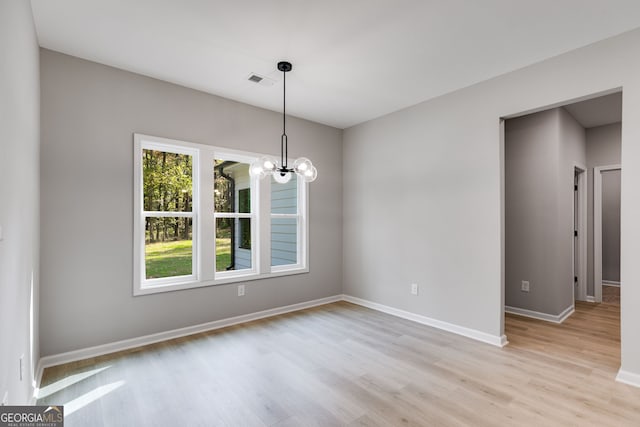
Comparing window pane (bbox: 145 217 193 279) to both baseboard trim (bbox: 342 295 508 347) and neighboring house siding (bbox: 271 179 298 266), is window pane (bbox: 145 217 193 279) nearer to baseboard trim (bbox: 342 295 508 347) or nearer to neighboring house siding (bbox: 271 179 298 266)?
neighboring house siding (bbox: 271 179 298 266)

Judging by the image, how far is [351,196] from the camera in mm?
5195

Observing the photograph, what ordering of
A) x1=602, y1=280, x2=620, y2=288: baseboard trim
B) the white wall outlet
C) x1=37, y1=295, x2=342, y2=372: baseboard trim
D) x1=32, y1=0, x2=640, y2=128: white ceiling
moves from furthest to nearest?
x1=602, y1=280, x2=620, y2=288: baseboard trim < the white wall outlet < x1=37, y1=295, x2=342, y2=372: baseboard trim < x1=32, y1=0, x2=640, y2=128: white ceiling

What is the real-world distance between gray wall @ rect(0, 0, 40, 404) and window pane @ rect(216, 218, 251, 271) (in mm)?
1822

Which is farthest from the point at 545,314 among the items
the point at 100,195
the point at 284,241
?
the point at 100,195

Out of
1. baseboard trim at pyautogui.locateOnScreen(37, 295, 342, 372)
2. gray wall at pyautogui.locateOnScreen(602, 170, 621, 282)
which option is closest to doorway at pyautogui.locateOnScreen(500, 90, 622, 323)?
gray wall at pyautogui.locateOnScreen(602, 170, 621, 282)

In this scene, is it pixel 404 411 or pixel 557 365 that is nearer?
pixel 404 411

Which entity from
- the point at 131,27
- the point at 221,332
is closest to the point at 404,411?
the point at 221,332

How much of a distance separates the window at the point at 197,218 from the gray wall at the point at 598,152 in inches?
181

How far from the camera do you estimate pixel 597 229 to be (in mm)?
5055

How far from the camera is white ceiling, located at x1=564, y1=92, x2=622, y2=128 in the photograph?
4.01 m

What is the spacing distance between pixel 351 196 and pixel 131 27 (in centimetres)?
351

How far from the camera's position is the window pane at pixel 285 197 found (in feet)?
15.9

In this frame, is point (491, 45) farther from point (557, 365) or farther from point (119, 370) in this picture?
point (119, 370)

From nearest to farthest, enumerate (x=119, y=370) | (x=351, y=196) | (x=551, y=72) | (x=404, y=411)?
(x=404, y=411) → (x=119, y=370) → (x=551, y=72) → (x=351, y=196)
